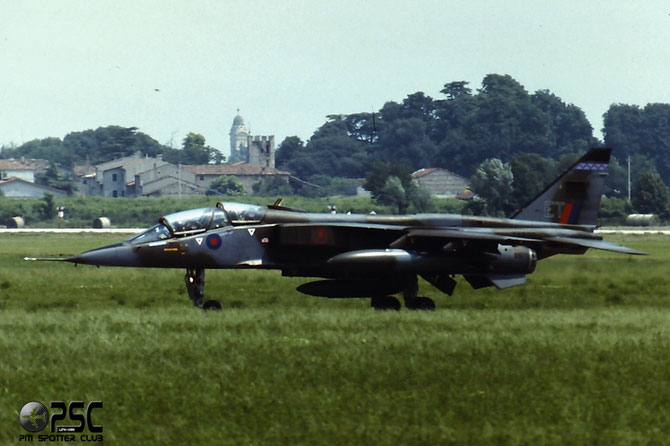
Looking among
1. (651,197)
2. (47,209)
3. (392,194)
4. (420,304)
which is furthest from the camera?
(47,209)

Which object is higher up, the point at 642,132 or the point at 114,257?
the point at 642,132

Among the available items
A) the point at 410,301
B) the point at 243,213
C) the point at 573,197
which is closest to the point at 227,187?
the point at 573,197

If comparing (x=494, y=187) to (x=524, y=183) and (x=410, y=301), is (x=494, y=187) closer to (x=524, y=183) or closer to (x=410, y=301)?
(x=524, y=183)

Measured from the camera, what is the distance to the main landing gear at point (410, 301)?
21.8 m

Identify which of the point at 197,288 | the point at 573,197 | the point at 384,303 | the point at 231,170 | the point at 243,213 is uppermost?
the point at 231,170

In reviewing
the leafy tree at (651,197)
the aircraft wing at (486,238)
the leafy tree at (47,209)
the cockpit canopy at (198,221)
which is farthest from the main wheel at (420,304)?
the leafy tree at (47,209)

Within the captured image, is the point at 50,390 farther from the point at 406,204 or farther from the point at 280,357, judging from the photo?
the point at 406,204

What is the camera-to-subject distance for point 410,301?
72.2 feet

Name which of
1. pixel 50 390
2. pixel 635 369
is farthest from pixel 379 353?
pixel 50 390

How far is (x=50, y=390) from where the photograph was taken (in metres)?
11.7

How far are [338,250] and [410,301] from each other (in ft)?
6.37

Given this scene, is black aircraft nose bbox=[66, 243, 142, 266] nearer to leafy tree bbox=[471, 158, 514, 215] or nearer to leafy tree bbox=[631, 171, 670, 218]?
leafy tree bbox=[471, 158, 514, 215]

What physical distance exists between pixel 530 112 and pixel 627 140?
20.6 m

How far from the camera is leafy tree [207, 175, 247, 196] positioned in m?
160
